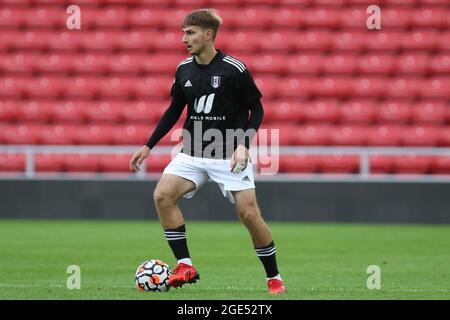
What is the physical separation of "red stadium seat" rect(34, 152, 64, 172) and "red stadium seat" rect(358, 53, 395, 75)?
5.83 m

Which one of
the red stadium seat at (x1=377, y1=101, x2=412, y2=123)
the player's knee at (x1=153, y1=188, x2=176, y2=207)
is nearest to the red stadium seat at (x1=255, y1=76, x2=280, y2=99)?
the red stadium seat at (x1=377, y1=101, x2=412, y2=123)

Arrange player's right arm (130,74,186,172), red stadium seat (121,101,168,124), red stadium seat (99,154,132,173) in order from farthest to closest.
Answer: red stadium seat (121,101,168,124) < red stadium seat (99,154,132,173) < player's right arm (130,74,186,172)

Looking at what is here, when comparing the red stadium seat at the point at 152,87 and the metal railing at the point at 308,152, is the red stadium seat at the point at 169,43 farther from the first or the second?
the metal railing at the point at 308,152

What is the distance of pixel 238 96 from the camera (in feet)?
27.7

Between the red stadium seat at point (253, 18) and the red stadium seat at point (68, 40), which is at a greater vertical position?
the red stadium seat at point (253, 18)

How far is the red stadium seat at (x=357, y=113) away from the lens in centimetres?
1912

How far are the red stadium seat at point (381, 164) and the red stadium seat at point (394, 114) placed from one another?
1.18m

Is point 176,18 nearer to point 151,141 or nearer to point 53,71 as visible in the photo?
point 53,71

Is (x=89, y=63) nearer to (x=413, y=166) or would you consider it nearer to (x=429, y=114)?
(x=429, y=114)

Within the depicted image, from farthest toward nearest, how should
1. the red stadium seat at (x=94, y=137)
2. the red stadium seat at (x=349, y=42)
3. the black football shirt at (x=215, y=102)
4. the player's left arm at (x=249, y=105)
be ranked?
the red stadium seat at (x=349, y=42) → the red stadium seat at (x=94, y=137) → the black football shirt at (x=215, y=102) → the player's left arm at (x=249, y=105)

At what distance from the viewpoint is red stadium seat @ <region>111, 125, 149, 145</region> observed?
61.9ft

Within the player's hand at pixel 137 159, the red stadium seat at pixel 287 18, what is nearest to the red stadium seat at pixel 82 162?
the red stadium seat at pixel 287 18

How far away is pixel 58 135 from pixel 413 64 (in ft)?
22.0

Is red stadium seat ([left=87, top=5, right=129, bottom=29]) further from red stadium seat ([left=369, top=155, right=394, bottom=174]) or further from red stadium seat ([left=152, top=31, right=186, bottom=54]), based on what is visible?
red stadium seat ([left=369, top=155, right=394, bottom=174])
